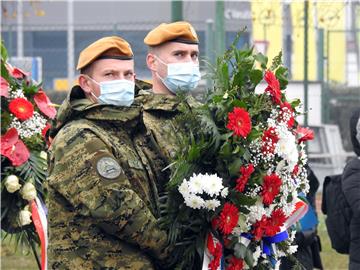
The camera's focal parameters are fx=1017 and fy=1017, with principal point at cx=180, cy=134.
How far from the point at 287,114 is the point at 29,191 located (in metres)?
2.35

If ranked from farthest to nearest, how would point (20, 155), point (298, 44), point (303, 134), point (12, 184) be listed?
1. point (298, 44)
2. point (20, 155)
3. point (12, 184)
4. point (303, 134)

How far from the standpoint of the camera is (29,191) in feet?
20.5

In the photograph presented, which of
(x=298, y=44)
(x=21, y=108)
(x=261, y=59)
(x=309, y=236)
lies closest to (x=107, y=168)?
(x=261, y=59)

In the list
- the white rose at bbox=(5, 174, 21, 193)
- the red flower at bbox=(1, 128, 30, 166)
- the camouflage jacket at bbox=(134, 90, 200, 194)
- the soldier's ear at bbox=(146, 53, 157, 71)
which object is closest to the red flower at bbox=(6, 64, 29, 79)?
the red flower at bbox=(1, 128, 30, 166)

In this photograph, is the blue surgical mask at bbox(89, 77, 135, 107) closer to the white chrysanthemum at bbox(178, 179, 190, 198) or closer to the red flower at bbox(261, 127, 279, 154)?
the white chrysanthemum at bbox(178, 179, 190, 198)

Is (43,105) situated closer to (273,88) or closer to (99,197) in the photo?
(273,88)

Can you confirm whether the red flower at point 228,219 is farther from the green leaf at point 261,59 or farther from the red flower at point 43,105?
the red flower at point 43,105

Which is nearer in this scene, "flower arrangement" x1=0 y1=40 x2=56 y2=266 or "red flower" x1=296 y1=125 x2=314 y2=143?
"red flower" x1=296 y1=125 x2=314 y2=143

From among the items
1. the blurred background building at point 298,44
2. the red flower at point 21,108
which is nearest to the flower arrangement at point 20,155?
the red flower at point 21,108

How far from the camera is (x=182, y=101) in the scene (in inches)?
171

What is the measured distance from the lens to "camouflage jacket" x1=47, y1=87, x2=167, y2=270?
3986 mm

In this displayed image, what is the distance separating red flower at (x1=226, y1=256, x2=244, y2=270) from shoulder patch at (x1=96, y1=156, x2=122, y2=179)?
65 cm

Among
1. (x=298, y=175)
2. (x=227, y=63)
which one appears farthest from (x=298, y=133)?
(x=227, y=63)

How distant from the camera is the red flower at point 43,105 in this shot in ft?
21.4
